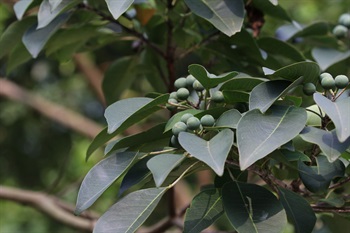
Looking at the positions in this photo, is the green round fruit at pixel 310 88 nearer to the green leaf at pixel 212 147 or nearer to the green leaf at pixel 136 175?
the green leaf at pixel 212 147

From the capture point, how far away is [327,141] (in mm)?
866

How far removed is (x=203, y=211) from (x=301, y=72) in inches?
9.2

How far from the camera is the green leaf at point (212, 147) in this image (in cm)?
83

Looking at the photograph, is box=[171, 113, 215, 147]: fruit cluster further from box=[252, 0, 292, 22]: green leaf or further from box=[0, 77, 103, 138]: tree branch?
box=[0, 77, 103, 138]: tree branch

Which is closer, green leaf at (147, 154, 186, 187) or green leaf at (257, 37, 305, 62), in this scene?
green leaf at (147, 154, 186, 187)

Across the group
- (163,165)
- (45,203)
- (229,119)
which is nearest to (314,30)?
(229,119)

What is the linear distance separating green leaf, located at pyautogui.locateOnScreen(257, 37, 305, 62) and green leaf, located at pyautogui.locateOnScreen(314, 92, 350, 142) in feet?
1.71

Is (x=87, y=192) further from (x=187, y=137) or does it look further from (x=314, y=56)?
(x=314, y=56)

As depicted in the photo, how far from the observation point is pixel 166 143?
3.56 feet

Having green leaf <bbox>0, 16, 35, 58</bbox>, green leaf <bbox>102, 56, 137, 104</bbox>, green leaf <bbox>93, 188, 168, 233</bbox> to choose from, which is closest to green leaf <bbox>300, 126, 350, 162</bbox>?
green leaf <bbox>93, 188, 168, 233</bbox>

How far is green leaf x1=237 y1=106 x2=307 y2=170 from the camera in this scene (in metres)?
0.84

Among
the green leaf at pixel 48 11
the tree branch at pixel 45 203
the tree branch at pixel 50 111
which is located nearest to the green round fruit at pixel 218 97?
the green leaf at pixel 48 11

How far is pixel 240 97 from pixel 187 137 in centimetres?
13

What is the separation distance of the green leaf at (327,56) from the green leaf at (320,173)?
55 cm
